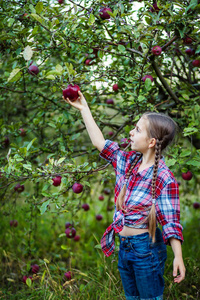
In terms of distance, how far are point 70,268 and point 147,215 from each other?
1.06 m

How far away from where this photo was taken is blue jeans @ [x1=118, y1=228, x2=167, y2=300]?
1390mm

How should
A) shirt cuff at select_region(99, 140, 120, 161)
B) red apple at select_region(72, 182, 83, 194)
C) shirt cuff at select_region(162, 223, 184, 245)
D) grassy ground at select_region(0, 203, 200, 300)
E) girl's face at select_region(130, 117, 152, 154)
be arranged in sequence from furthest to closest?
grassy ground at select_region(0, 203, 200, 300), red apple at select_region(72, 182, 83, 194), shirt cuff at select_region(99, 140, 120, 161), girl's face at select_region(130, 117, 152, 154), shirt cuff at select_region(162, 223, 184, 245)

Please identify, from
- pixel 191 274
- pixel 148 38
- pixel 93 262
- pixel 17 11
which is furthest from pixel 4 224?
pixel 148 38

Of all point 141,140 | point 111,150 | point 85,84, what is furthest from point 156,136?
point 85,84

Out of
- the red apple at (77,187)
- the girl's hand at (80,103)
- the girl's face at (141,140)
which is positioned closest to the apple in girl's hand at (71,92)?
the girl's hand at (80,103)

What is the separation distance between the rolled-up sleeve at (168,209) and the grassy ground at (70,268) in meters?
0.76

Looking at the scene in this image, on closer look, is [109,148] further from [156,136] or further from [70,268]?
[70,268]

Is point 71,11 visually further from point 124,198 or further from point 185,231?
point 185,231

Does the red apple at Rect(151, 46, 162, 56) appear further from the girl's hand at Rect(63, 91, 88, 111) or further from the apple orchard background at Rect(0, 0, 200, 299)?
the girl's hand at Rect(63, 91, 88, 111)

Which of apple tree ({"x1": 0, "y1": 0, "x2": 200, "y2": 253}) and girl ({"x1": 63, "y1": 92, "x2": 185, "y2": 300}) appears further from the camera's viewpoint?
apple tree ({"x1": 0, "y1": 0, "x2": 200, "y2": 253})

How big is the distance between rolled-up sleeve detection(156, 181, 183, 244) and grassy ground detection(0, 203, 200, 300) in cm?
76

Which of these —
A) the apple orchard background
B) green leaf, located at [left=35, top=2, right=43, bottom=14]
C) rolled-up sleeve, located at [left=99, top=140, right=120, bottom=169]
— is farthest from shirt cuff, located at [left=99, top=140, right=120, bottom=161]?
green leaf, located at [left=35, top=2, right=43, bottom=14]

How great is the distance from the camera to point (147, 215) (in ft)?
4.64

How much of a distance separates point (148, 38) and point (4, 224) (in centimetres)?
220
